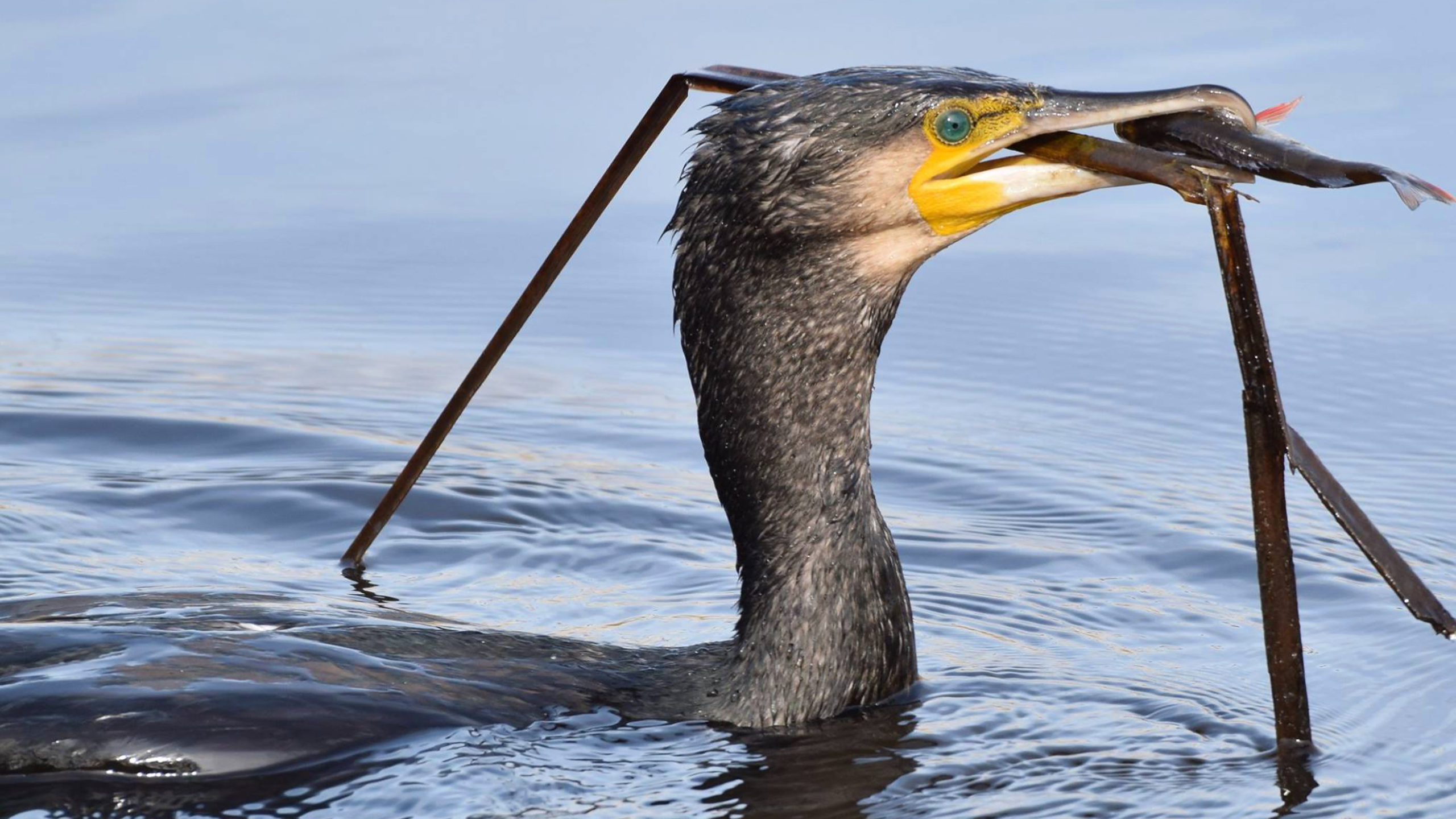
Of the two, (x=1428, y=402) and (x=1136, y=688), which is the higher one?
(x=1428, y=402)

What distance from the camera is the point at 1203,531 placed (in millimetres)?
6520

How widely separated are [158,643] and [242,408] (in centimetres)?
294

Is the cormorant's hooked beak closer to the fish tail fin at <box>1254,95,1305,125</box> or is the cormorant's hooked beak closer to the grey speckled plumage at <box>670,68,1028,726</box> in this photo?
the grey speckled plumage at <box>670,68,1028,726</box>

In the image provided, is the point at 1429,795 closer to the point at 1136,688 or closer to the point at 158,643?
the point at 1136,688

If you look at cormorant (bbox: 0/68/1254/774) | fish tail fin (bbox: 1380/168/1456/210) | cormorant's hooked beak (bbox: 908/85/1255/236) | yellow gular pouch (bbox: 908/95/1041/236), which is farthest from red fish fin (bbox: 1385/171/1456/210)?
yellow gular pouch (bbox: 908/95/1041/236)

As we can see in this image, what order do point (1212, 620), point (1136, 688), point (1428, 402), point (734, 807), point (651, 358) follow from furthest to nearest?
point (651, 358)
point (1428, 402)
point (1212, 620)
point (1136, 688)
point (734, 807)

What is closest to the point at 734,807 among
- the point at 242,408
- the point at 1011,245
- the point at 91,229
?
the point at 242,408

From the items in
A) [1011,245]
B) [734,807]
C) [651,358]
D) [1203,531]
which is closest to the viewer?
[734,807]

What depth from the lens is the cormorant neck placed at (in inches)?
192

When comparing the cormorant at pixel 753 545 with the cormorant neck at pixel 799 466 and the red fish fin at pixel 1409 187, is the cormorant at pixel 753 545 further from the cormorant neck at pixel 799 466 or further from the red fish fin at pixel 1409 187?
the red fish fin at pixel 1409 187

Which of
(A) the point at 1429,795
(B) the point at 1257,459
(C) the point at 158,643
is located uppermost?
(B) the point at 1257,459

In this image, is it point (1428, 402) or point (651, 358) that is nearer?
point (1428, 402)

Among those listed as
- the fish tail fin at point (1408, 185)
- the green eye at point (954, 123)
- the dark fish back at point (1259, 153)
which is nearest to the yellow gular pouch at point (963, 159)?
the green eye at point (954, 123)

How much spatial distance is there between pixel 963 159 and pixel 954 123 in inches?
3.0
